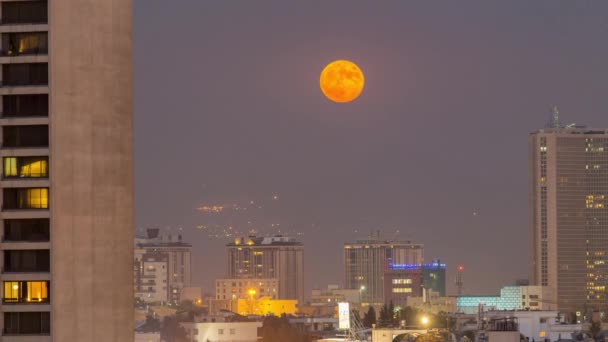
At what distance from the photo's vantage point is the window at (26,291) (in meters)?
34.4

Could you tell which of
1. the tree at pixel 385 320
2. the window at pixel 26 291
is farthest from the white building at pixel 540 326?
the window at pixel 26 291

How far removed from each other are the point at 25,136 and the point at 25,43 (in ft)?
5.56

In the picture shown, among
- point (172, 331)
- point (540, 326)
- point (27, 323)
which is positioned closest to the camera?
point (27, 323)

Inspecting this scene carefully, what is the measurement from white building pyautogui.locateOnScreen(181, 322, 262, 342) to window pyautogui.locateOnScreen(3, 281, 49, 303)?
117867 mm

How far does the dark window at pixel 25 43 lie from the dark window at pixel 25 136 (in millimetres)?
1339

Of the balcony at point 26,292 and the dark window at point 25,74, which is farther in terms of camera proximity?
the dark window at point 25,74

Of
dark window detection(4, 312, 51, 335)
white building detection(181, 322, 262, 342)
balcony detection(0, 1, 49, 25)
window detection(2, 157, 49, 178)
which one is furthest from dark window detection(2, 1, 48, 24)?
white building detection(181, 322, 262, 342)

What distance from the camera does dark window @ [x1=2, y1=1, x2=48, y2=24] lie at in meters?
34.8

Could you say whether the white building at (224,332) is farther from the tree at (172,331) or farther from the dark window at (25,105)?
the dark window at (25,105)

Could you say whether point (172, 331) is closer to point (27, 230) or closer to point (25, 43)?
point (27, 230)

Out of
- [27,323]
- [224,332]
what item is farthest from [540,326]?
[27,323]

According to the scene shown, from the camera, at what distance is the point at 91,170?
35.5m

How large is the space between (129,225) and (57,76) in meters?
3.39

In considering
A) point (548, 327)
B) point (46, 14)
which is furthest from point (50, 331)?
point (548, 327)
